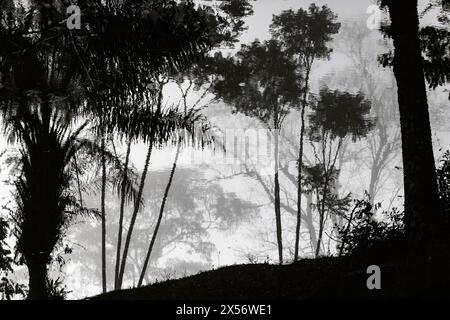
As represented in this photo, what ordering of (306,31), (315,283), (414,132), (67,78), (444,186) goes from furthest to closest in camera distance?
(306,31) → (444,186) → (67,78) → (414,132) → (315,283)

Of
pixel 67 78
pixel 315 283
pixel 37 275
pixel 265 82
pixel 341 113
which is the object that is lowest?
pixel 315 283

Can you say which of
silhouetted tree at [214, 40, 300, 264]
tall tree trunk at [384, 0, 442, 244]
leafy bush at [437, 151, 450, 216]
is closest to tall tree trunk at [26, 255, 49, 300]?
tall tree trunk at [384, 0, 442, 244]

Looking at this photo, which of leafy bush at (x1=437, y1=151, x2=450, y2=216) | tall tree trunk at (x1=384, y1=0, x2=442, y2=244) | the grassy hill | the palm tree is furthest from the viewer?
leafy bush at (x1=437, y1=151, x2=450, y2=216)

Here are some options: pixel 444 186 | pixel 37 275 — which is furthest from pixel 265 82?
pixel 37 275

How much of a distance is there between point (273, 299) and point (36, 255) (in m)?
3.64

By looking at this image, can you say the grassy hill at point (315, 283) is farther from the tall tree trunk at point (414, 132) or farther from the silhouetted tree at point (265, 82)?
the silhouetted tree at point (265, 82)

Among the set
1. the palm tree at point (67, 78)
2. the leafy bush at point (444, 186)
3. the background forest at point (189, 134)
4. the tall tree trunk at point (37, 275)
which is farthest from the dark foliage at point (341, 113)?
the tall tree trunk at point (37, 275)

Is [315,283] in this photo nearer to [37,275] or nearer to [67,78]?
[37,275]

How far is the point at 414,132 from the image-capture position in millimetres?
6355

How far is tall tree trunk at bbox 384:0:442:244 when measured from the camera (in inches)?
240

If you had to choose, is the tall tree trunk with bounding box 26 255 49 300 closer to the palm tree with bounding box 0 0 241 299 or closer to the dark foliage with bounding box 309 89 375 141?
the palm tree with bounding box 0 0 241 299

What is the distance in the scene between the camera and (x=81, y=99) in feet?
22.9
